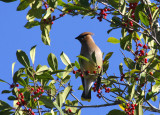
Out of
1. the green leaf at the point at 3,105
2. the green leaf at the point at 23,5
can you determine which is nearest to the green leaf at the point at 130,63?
the green leaf at the point at 23,5

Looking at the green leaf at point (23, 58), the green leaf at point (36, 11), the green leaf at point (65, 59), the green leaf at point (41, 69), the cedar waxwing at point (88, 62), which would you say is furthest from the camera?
the cedar waxwing at point (88, 62)

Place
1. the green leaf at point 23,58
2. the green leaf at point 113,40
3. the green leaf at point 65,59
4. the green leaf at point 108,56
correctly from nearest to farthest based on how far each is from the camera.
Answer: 1. the green leaf at point 23,58
2. the green leaf at point 65,59
3. the green leaf at point 113,40
4. the green leaf at point 108,56

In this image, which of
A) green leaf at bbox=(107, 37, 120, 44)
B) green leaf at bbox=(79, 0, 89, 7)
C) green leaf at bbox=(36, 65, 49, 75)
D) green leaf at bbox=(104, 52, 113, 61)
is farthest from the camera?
green leaf at bbox=(104, 52, 113, 61)

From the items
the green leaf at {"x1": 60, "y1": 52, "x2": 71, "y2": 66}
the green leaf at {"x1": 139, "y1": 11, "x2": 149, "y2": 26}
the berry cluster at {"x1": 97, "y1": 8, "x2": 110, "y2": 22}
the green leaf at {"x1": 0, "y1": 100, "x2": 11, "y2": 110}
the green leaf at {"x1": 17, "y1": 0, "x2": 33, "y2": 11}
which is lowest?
the green leaf at {"x1": 0, "y1": 100, "x2": 11, "y2": 110}

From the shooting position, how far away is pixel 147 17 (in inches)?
119

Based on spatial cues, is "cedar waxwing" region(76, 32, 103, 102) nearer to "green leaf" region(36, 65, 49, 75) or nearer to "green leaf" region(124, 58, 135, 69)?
"green leaf" region(124, 58, 135, 69)

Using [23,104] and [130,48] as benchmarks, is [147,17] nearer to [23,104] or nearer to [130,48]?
[130,48]

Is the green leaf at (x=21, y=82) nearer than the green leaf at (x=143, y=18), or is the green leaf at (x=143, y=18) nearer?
the green leaf at (x=143, y=18)

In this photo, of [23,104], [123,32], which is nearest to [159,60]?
[123,32]

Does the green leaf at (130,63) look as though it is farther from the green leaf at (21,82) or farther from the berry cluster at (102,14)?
the green leaf at (21,82)

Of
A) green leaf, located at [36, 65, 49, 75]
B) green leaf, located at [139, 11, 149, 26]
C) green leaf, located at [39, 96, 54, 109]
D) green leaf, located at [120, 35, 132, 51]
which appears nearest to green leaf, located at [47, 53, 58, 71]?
green leaf, located at [36, 65, 49, 75]

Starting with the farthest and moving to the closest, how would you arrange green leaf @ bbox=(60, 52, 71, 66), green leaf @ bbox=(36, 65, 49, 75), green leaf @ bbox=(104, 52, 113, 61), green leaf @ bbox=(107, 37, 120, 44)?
green leaf @ bbox=(104, 52, 113, 61) → green leaf @ bbox=(107, 37, 120, 44) → green leaf @ bbox=(60, 52, 71, 66) → green leaf @ bbox=(36, 65, 49, 75)

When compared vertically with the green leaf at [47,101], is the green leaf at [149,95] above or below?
below

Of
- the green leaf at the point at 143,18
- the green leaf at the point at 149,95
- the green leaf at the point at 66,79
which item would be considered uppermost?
the green leaf at the point at 143,18
